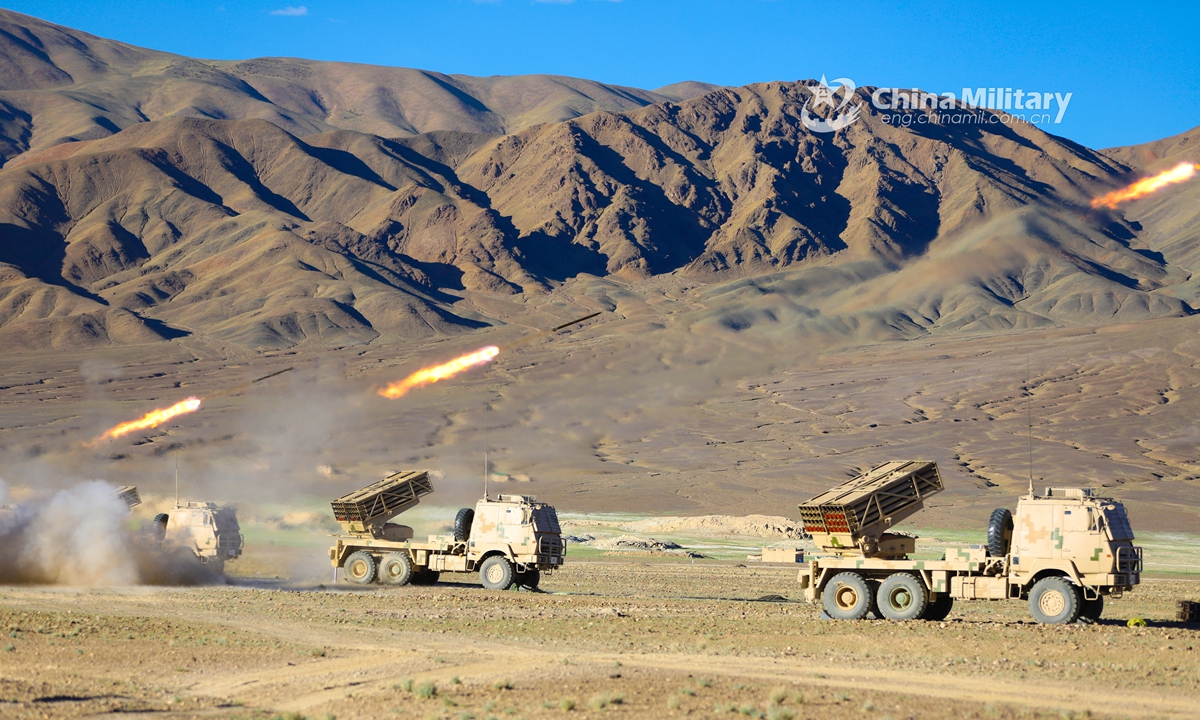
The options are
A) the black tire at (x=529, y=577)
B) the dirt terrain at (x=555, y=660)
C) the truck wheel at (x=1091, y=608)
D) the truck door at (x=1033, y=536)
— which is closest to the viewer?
the dirt terrain at (x=555, y=660)

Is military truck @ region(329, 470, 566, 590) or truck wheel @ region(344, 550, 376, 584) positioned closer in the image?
military truck @ region(329, 470, 566, 590)

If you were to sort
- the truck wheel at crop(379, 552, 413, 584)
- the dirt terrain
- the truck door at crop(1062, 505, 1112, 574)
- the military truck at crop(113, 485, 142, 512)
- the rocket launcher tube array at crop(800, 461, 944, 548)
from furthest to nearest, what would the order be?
the military truck at crop(113, 485, 142, 512) → the truck wheel at crop(379, 552, 413, 584) → the rocket launcher tube array at crop(800, 461, 944, 548) → the truck door at crop(1062, 505, 1112, 574) → the dirt terrain

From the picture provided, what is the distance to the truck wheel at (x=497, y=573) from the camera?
121 feet

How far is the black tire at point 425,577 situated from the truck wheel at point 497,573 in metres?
2.47

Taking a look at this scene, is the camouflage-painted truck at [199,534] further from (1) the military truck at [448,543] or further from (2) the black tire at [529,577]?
(2) the black tire at [529,577]

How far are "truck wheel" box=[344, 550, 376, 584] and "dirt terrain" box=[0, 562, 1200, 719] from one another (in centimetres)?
465

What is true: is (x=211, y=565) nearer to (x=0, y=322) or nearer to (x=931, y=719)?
(x=931, y=719)

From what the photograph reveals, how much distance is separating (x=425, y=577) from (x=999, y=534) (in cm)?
1794

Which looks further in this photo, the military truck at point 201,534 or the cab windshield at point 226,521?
the cab windshield at point 226,521

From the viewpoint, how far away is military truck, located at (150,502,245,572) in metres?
41.1

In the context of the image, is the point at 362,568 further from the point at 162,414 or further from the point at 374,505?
the point at 162,414

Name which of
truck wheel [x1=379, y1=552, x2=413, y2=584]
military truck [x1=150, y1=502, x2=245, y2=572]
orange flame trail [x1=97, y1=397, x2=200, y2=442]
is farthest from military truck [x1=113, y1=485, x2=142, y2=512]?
truck wheel [x1=379, y1=552, x2=413, y2=584]

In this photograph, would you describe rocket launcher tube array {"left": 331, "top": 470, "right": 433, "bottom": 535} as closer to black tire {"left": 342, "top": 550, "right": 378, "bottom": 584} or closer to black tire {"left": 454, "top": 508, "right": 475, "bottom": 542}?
black tire {"left": 342, "top": 550, "right": 378, "bottom": 584}

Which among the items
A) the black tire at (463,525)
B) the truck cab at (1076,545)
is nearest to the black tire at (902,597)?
the truck cab at (1076,545)
